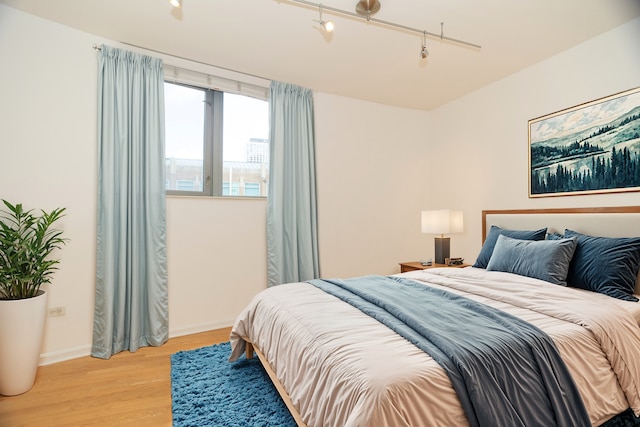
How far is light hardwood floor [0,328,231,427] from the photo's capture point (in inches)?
69.5

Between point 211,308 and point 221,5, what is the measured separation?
2.61 meters

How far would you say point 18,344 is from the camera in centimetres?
199

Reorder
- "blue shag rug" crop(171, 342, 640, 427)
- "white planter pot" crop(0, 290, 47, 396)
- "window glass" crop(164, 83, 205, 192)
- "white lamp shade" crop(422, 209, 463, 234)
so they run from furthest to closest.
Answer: "white lamp shade" crop(422, 209, 463, 234)
"window glass" crop(164, 83, 205, 192)
"white planter pot" crop(0, 290, 47, 396)
"blue shag rug" crop(171, 342, 640, 427)

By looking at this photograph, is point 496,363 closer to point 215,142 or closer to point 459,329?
point 459,329

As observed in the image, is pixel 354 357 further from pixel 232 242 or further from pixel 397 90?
pixel 397 90

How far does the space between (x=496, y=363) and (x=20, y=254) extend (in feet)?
9.11

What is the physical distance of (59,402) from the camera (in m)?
1.92

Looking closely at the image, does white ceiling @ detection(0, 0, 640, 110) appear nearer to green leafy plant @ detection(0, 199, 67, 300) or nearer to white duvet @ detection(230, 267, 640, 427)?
green leafy plant @ detection(0, 199, 67, 300)

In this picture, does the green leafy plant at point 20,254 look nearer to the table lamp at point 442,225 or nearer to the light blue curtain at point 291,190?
the light blue curtain at point 291,190

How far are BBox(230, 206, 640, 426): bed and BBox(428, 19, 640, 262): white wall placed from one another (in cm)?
64

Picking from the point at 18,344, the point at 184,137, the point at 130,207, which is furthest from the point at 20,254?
the point at 184,137

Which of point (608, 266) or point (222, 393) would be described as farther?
point (608, 266)

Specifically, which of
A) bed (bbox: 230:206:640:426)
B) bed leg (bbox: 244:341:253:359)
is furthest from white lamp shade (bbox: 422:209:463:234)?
bed leg (bbox: 244:341:253:359)

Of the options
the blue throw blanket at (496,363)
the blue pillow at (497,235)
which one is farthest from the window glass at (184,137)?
the blue pillow at (497,235)
